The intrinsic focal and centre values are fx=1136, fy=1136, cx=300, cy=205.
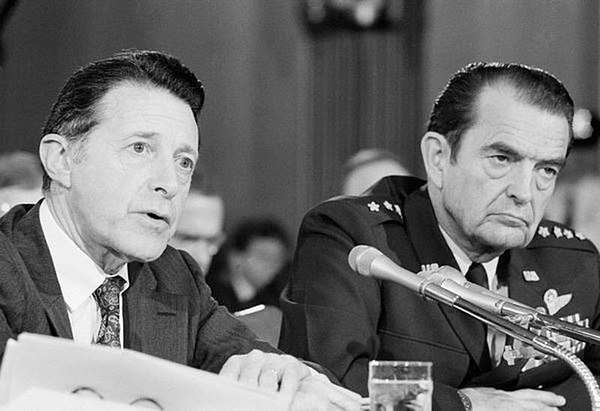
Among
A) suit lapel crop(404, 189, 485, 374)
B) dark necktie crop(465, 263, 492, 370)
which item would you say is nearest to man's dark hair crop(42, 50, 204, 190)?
suit lapel crop(404, 189, 485, 374)

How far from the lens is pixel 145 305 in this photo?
189cm

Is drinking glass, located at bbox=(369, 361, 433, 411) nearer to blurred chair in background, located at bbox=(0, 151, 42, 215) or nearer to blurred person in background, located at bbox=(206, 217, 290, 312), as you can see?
blurred chair in background, located at bbox=(0, 151, 42, 215)

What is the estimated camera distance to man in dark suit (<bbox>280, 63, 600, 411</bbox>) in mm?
2268

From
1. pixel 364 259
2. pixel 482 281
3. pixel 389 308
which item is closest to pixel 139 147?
pixel 364 259

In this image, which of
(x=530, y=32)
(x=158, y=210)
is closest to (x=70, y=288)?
(x=158, y=210)

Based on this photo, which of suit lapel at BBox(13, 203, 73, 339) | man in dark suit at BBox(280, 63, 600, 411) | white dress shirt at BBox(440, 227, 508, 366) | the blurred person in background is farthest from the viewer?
the blurred person in background

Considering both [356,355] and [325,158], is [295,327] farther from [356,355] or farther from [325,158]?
[325,158]

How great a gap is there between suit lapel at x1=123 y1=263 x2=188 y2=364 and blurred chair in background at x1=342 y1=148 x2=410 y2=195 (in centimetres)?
243

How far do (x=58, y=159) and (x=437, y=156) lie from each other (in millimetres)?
940

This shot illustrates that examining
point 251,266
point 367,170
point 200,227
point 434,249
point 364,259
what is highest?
point 364,259

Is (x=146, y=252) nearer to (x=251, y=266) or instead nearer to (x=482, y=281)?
(x=482, y=281)

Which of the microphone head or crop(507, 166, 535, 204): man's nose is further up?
crop(507, 166, 535, 204): man's nose

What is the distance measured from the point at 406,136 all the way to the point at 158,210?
397cm

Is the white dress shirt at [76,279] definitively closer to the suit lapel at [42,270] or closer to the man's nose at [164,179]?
the suit lapel at [42,270]
